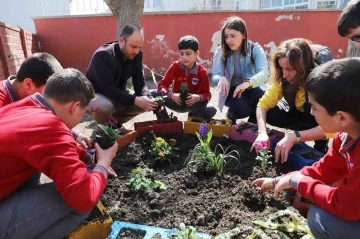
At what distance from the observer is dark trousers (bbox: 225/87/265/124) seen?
11.5ft

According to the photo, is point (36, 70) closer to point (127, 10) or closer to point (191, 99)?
point (191, 99)

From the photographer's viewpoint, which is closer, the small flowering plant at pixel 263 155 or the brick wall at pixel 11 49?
the small flowering plant at pixel 263 155

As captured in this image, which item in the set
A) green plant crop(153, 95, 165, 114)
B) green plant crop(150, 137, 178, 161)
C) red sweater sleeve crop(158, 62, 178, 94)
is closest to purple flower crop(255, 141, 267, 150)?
green plant crop(150, 137, 178, 161)

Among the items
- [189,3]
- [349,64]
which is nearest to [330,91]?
[349,64]

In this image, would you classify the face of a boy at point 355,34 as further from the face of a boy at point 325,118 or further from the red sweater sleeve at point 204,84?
the red sweater sleeve at point 204,84

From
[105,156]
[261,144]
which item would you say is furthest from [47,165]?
[261,144]

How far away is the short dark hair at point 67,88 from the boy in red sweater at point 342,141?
1207mm

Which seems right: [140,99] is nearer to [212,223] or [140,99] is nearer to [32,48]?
[212,223]

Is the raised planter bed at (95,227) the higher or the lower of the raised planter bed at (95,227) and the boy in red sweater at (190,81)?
the lower

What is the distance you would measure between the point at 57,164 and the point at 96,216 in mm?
603

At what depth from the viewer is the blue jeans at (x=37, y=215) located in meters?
1.60

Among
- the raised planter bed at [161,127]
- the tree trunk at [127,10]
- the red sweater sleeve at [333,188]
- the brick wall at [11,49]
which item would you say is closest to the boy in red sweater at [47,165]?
the red sweater sleeve at [333,188]

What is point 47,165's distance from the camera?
1505mm

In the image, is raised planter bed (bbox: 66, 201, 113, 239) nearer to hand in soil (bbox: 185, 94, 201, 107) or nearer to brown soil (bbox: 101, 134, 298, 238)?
brown soil (bbox: 101, 134, 298, 238)
